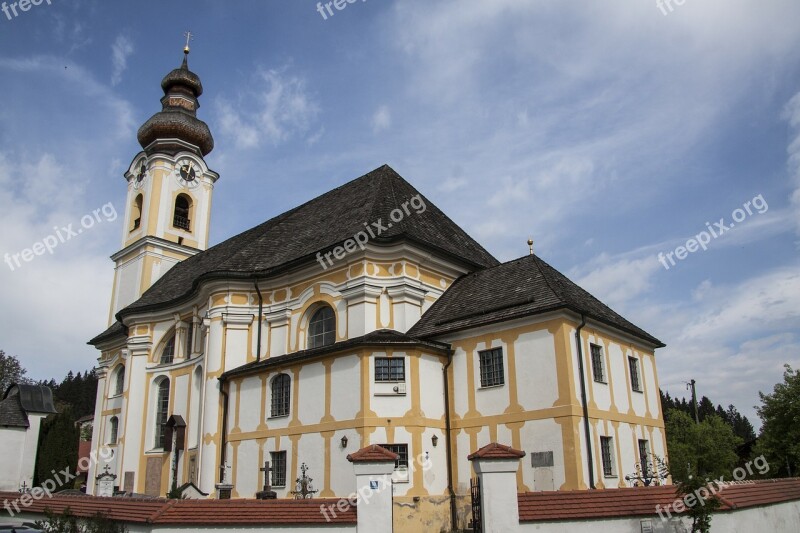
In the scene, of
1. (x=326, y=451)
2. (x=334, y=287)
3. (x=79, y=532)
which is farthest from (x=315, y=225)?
(x=79, y=532)

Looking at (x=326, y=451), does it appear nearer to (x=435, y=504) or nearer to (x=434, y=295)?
(x=435, y=504)

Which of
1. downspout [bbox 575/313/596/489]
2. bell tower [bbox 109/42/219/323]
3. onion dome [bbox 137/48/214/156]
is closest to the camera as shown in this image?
downspout [bbox 575/313/596/489]

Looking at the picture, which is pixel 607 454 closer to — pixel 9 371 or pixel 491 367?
pixel 491 367

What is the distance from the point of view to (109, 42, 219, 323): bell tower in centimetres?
3769

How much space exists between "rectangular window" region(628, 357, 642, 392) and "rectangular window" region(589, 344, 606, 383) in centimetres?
208

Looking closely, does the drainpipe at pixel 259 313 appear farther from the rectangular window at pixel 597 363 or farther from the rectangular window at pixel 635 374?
the rectangular window at pixel 635 374

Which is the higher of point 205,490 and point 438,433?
point 438,433

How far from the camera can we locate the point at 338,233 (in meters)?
25.4

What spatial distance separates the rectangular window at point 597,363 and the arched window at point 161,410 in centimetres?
1815

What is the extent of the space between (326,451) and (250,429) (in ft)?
13.0

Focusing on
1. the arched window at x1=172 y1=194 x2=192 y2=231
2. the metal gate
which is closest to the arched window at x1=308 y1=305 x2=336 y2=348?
the metal gate

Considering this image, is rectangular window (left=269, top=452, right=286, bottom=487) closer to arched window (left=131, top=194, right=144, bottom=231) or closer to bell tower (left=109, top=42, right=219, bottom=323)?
bell tower (left=109, top=42, right=219, bottom=323)

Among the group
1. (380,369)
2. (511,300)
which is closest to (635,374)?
(511,300)

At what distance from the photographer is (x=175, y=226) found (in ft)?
127
